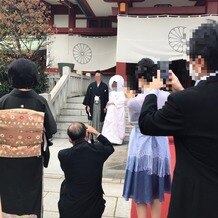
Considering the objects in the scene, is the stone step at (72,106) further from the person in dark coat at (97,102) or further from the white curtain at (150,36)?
the person in dark coat at (97,102)

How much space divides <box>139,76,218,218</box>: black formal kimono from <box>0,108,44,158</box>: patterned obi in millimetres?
1414

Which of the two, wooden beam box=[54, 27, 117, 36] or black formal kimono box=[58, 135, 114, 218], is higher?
wooden beam box=[54, 27, 117, 36]

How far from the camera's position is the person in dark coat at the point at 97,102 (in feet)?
29.2

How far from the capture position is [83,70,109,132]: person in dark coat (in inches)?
350

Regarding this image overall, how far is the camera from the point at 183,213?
190cm

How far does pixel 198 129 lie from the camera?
1.85 m

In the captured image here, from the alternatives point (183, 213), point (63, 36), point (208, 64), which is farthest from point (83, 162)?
point (63, 36)

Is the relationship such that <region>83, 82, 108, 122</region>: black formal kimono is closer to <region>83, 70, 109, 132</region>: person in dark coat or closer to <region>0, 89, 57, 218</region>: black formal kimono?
<region>83, 70, 109, 132</region>: person in dark coat

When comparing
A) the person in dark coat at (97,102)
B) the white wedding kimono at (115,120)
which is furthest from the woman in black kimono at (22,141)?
the person in dark coat at (97,102)

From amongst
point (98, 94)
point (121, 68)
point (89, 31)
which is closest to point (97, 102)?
point (98, 94)

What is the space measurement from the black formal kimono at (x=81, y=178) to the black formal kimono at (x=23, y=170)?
1.02 feet

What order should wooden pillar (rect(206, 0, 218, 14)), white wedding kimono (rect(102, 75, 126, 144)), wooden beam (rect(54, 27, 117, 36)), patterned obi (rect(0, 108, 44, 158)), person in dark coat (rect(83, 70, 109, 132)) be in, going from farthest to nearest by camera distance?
wooden beam (rect(54, 27, 117, 36))
wooden pillar (rect(206, 0, 218, 14))
person in dark coat (rect(83, 70, 109, 132))
white wedding kimono (rect(102, 75, 126, 144))
patterned obi (rect(0, 108, 44, 158))

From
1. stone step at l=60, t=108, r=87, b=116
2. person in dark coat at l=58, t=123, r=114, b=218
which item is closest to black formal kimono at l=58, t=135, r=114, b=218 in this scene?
person in dark coat at l=58, t=123, r=114, b=218

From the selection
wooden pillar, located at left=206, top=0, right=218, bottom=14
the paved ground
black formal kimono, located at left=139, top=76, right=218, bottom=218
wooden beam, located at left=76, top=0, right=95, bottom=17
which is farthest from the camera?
wooden beam, located at left=76, top=0, right=95, bottom=17
